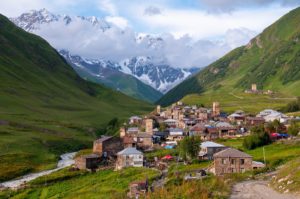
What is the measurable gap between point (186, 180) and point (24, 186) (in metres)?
41.6

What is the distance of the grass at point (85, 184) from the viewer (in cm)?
8912

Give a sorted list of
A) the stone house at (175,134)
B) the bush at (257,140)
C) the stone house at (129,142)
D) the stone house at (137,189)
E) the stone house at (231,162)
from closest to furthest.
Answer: the stone house at (137,189)
the stone house at (231,162)
the bush at (257,140)
the stone house at (129,142)
the stone house at (175,134)

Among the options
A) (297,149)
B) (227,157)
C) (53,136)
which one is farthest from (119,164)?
(53,136)

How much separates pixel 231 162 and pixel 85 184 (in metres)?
29.9

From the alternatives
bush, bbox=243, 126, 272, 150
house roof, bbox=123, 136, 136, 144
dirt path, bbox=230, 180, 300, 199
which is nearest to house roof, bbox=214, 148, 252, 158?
dirt path, bbox=230, 180, 300, 199

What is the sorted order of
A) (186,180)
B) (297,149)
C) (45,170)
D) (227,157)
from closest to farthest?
(186,180) < (227,157) < (297,149) < (45,170)

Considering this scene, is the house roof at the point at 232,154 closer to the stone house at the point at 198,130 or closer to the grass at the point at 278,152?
the grass at the point at 278,152

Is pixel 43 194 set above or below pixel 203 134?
below

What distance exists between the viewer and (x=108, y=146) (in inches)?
5482

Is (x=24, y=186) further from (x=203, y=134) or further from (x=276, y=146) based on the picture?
(x=203, y=134)

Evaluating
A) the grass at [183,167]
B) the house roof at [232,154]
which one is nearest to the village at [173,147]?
the house roof at [232,154]

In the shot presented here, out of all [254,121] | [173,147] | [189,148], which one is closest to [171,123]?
[254,121]

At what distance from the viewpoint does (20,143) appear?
155 meters

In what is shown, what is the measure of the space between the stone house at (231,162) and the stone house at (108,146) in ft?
161
